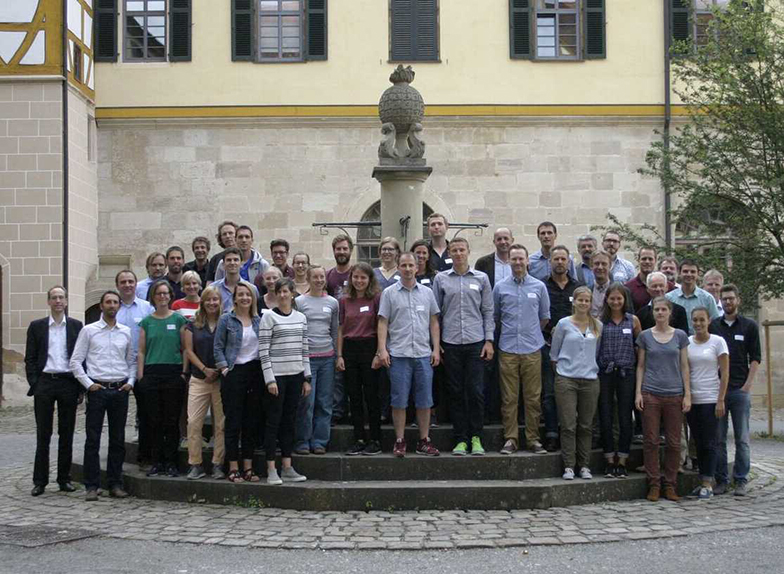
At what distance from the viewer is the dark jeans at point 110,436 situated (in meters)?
8.87

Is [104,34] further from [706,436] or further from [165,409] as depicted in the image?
[706,436]

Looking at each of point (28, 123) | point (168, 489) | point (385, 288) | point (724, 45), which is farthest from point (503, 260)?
point (28, 123)

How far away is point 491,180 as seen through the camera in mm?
19297

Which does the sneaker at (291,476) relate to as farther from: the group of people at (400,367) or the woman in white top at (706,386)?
the woman in white top at (706,386)

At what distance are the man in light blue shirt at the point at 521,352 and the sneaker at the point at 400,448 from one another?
35.0 inches

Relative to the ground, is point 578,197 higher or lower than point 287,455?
higher

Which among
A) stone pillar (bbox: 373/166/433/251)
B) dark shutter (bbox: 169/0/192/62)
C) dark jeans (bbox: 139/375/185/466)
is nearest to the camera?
dark jeans (bbox: 139/375/185/466)

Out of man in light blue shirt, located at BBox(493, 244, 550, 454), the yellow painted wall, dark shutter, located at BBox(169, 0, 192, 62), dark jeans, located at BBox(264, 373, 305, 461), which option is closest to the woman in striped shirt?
dark jeans, located at BBox(264, 373, 305, 461)

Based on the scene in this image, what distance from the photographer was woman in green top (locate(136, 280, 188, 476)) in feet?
29.3

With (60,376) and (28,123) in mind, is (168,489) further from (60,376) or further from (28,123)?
(28,123)

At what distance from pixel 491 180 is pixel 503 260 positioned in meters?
9.69

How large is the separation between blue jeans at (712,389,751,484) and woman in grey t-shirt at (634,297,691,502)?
52cm

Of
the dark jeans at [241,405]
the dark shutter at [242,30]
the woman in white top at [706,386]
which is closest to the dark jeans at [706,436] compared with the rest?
the woman in white top at [706,386]

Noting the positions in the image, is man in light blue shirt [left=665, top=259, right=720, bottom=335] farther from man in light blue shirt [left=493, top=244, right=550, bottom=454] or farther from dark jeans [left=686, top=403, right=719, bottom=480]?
man in light blue shirt [left=493, top=244, right=550, bottom=454]
